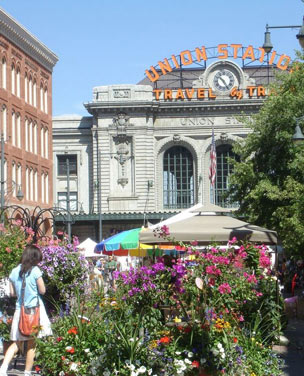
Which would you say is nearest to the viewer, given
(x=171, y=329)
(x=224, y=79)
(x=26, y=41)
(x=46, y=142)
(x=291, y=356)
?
(x=171, y=329)

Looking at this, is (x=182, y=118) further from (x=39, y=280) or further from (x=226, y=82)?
(x=39, y=280)

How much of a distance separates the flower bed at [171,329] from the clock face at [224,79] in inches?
2715

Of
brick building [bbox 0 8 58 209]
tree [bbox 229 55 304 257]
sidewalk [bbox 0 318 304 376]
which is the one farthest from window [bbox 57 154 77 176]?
sidewalk [bbox 0 318 304 376]

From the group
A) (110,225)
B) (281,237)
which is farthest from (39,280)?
(110,225)

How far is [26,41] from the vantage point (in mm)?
62750

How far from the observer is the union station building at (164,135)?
81125mm

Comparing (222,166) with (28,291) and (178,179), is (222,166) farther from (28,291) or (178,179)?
(28,291)

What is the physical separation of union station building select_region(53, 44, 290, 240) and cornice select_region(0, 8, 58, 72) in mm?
12228

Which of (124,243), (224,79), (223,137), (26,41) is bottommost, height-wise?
(124,243)

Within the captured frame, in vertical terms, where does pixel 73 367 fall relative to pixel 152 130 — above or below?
below

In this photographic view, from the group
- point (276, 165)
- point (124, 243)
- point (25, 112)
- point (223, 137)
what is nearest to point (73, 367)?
point (124, 243)

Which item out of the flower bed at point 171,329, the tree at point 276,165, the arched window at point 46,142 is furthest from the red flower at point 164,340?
the arched window at point 46,142

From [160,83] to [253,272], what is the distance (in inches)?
2892

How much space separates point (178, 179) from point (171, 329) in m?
71.9
